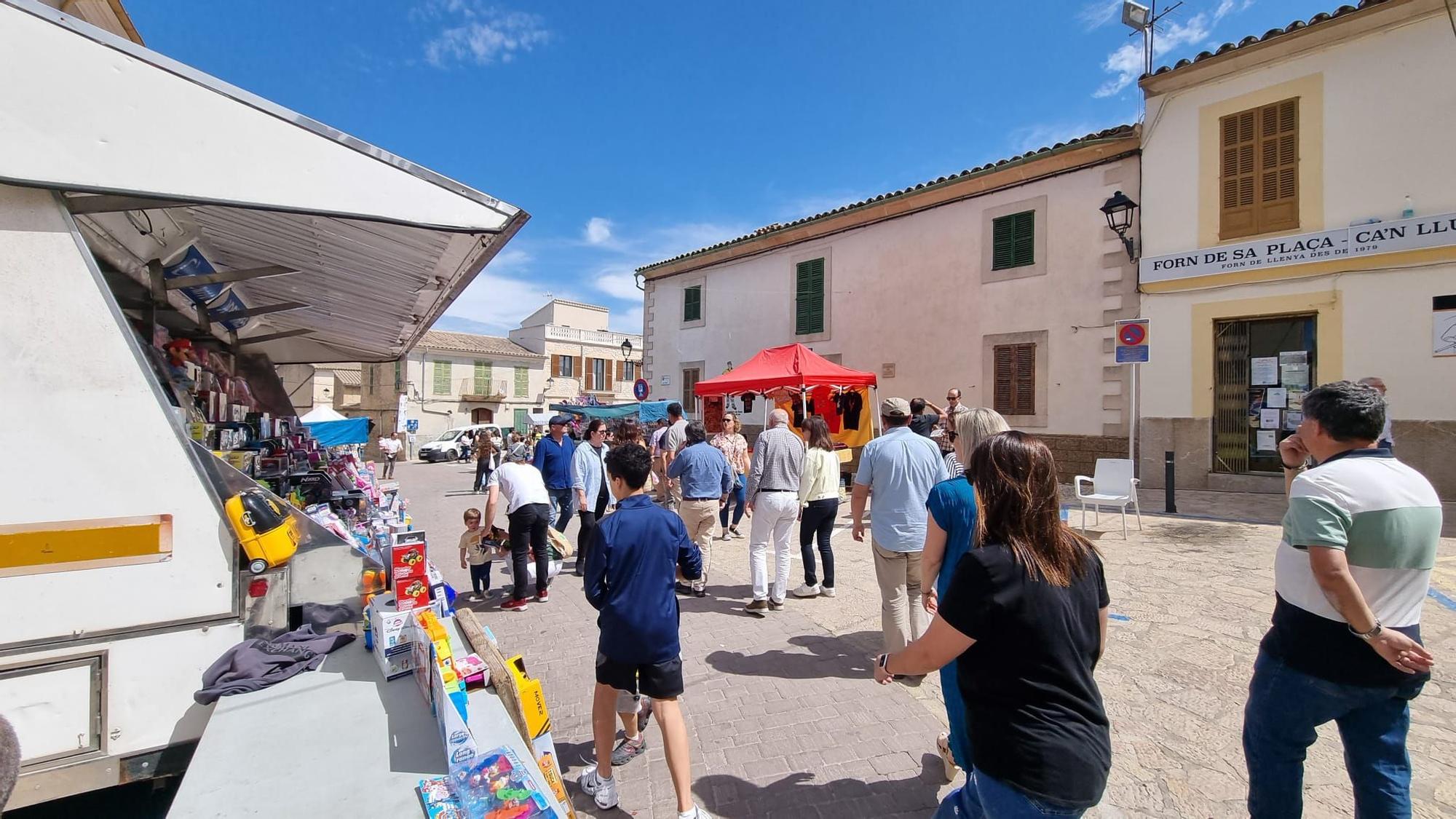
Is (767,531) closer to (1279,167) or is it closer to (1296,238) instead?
(1296,238)

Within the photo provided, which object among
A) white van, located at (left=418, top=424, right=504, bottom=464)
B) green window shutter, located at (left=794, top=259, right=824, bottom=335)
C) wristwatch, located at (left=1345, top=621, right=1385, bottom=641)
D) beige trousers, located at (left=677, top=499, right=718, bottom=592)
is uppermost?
green window shutter, located at (left=794, top=259, right=824, bottom=335)

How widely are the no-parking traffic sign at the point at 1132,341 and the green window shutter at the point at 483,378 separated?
34045 mm

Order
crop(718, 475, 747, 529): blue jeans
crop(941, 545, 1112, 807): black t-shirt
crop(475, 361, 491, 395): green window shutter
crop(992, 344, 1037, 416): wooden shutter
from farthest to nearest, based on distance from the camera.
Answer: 1. crop(475, 361, 491, 395): green window shutter
2. crop(992, 344, 1037, 416): wooden shutter
3. crop(718, 475, 747, 529): blue jeans
4. crop(941, 545, 1112, 807): black t-shirt

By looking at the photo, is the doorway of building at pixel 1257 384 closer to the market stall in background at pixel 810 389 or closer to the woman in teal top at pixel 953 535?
the market stall in background at pixel 810 389

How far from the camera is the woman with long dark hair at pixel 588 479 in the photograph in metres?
6.28

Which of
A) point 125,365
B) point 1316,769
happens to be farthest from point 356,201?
point 1316,769

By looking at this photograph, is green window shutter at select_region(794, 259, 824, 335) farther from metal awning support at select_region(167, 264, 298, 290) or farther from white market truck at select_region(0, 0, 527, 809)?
white market truck at select_region(0, 0, 527, 809)

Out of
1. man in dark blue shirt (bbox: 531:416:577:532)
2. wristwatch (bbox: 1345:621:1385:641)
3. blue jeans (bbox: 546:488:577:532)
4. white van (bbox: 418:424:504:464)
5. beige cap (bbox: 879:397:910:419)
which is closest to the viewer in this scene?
wristwatch (bbox: 1345:621:1385:641)

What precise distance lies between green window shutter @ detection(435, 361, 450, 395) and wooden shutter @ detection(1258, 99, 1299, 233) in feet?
115

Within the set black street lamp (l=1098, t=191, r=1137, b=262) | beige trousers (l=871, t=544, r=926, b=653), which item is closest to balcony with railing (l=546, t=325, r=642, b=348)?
black street lamp (l=1098, t=191, r=1137, b=262)

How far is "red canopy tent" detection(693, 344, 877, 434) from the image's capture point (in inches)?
442

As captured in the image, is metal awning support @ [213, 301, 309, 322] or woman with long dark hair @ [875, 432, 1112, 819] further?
metal awning support @ [213, 301, 309, 322]

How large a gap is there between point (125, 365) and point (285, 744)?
1557mm

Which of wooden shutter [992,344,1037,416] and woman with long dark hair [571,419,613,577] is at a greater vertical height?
wooden shutter [992,344,1037,416]
